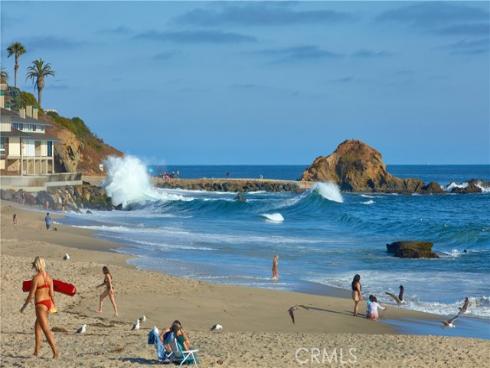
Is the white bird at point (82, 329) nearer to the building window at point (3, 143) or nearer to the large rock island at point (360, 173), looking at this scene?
the building window at point (3, 143)

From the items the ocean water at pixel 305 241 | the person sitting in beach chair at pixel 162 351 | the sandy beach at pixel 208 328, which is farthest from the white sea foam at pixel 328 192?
the person sitting in beach chair at pixel 162 351

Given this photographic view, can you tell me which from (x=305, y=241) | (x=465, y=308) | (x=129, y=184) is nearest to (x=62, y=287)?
(x=465, y=308)

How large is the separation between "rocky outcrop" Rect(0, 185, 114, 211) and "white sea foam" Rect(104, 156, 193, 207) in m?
2.36

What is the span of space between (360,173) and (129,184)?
35643mm

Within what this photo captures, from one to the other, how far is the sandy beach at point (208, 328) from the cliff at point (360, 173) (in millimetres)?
74537

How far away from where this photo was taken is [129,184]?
7500 centimetres

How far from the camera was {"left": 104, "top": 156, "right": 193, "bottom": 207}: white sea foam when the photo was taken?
236 ft

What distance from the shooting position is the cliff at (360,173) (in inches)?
3905

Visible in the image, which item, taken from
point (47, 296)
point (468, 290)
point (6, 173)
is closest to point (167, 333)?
point (47, 296)

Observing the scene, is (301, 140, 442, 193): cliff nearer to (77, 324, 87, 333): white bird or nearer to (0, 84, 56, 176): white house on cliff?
(0, 84, 56, 176): white house on cliff

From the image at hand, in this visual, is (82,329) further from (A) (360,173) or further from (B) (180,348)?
(A) (360,173)

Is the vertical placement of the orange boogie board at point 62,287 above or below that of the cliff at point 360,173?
below

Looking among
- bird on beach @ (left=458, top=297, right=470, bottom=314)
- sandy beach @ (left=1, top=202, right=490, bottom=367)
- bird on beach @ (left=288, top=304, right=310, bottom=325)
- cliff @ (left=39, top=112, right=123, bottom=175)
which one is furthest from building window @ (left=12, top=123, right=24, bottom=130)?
bird on beach @ (left=458, top=297, right=470, bottom=314)

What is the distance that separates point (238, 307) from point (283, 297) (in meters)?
2.19
